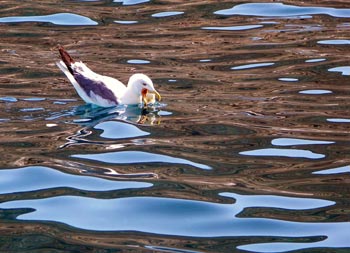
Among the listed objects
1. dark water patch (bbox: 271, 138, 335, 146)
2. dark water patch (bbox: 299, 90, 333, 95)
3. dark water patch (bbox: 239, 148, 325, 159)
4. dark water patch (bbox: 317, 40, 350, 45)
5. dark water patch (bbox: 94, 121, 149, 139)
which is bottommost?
dark water patch (bbox: 239, 148, 325, 159)

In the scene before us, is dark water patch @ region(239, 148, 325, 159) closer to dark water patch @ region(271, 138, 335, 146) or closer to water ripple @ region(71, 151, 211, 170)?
dark water patch @ region(271, 138, 335, 146)

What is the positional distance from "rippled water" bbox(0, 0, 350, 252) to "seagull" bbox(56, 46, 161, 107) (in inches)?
5.7

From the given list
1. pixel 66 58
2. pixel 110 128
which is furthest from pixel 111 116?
pixel 66 58

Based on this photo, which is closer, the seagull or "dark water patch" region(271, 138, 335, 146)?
"dark water patch" region(271, 138, 335, 146)

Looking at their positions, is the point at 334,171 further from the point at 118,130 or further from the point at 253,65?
the point at 253,65

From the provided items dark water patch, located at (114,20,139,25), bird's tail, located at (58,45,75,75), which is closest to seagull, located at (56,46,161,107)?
bird's tail, located at (58,45,75,75)

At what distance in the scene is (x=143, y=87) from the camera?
11.6 meters

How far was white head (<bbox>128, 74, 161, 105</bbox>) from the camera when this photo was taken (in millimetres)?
11562

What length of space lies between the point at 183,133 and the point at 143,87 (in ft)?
4.87

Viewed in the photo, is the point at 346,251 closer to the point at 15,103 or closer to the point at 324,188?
the point at 324,188

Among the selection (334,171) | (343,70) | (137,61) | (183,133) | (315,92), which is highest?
(137,61)

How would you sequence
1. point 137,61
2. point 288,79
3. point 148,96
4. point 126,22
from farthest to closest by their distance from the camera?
point 126,22 < point 137,61 < point 288,79 < point 148,96

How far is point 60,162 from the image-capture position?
9.21 metres

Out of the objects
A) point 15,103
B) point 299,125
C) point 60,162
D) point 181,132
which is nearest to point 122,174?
point 60,162
